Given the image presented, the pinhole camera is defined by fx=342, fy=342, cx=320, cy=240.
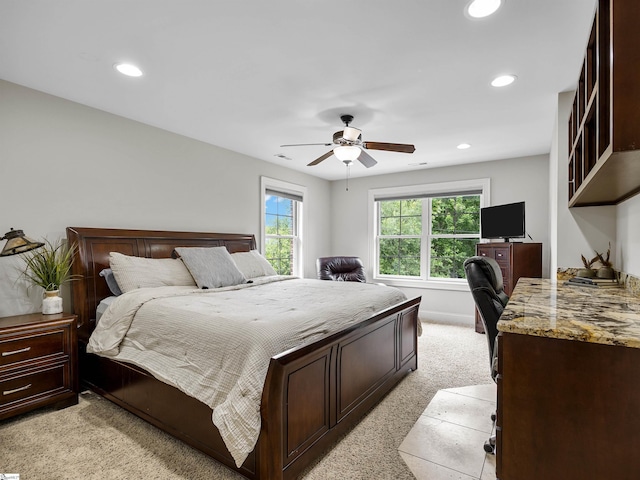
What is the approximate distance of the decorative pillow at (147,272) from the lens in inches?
114

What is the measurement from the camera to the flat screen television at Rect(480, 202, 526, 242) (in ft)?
14.0

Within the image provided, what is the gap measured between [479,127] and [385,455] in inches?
127

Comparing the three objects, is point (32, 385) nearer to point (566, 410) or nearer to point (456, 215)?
point (566, 410)

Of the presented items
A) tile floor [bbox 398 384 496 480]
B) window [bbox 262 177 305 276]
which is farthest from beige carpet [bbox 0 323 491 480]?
window [bbox 262 177 305 276]

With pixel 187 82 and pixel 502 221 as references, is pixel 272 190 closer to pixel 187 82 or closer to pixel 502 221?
pixel 187 82

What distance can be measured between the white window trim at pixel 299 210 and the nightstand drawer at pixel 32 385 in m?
2.72

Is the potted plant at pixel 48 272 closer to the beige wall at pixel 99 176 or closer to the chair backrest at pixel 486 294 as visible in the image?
the beige wall at pixel 99 176

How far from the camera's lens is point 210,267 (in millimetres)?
3285

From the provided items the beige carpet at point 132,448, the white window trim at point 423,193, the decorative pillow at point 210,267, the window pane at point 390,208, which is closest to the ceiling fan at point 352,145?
the decorative pillow at point 210,267

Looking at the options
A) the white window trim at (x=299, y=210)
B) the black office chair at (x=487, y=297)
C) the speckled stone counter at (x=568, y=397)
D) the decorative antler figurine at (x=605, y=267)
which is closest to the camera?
the speckled stone counter at (x=568, y=397)

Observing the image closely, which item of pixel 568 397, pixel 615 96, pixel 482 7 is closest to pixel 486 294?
pixel 568 397

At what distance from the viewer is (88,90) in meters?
2.79

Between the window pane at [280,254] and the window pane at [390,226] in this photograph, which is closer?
the window pane at [280,254]

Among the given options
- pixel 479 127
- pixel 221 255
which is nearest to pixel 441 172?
pixel 479 127
